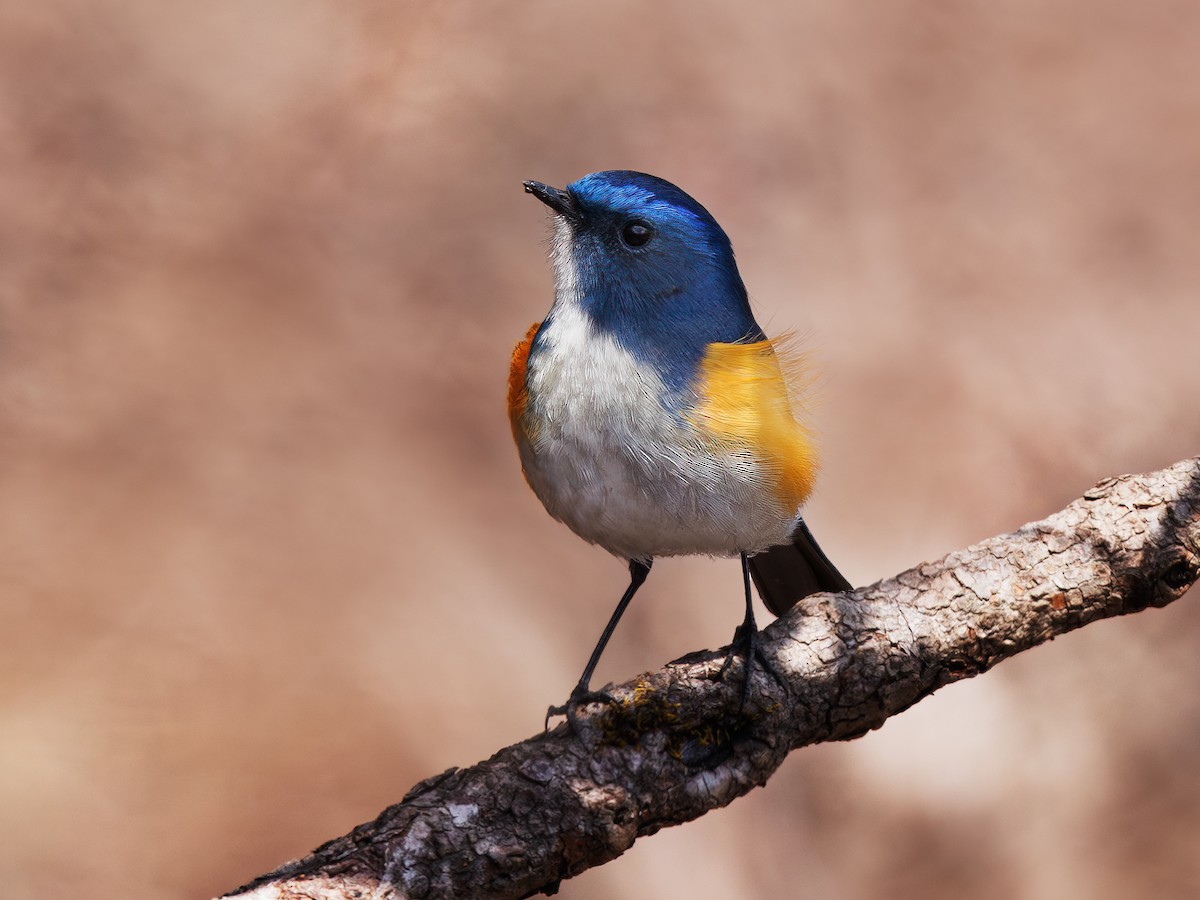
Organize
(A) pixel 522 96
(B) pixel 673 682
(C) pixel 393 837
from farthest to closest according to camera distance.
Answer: (A) pixel 522 96 < (B) pixel 673 682 < (C) pixel 393 837

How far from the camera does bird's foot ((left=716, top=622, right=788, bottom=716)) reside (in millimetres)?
2326

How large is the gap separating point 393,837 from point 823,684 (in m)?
0.90

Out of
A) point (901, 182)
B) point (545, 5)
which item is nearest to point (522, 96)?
point (545, 5)

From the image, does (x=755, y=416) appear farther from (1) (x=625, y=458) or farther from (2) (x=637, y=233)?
(2) (x=637, y=233)

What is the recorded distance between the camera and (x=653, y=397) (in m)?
2.28

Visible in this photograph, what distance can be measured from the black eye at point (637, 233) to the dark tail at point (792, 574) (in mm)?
836

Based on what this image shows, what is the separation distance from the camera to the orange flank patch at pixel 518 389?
245 cm

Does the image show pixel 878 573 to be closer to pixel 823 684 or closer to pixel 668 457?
pixel 823 684

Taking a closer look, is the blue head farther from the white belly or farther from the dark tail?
the dark tail

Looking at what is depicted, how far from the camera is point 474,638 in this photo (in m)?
3.86

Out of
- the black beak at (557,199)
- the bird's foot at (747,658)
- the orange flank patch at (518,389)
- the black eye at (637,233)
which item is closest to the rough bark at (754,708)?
the bird's foot at (747,658)

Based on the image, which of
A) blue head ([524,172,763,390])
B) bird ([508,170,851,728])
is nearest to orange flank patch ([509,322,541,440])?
bird ([508,170,851,728])

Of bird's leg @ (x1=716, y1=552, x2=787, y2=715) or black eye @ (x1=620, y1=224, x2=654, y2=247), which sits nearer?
bird's leg @ (x1=716, y1=552, x2=787, y2=715)

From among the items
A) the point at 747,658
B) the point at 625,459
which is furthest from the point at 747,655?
the point at 625,459
